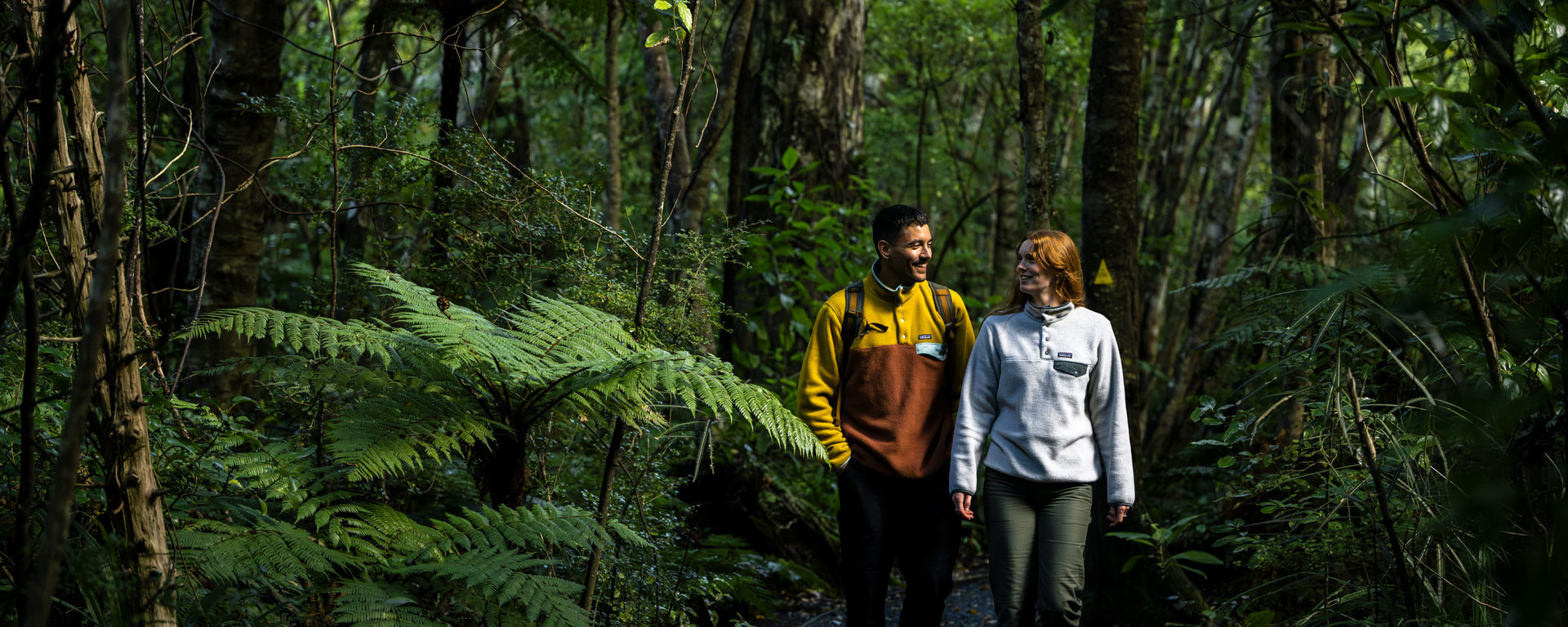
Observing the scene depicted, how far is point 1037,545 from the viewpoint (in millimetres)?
3600

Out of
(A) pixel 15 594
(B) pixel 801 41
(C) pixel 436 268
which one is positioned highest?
(B) pixel 801 41

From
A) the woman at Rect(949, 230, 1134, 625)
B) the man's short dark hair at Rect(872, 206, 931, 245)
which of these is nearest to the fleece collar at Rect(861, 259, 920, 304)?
the man's short dark hair at Rect(872, 206, 931, 245)

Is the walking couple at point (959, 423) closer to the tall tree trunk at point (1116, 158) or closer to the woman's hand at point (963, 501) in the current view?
the woman's hand at point (963, 501)

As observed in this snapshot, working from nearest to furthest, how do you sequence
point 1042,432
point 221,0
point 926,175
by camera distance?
point 1042,432
point 221,0
point 926,175

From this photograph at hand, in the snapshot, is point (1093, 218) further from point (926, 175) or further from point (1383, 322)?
point (926, 175)

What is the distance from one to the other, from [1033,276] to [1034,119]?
1958 mm

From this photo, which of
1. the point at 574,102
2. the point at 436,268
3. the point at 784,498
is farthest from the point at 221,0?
the point at 574,102

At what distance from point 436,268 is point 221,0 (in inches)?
83.7

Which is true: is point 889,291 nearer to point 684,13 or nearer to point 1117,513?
point 1117,513

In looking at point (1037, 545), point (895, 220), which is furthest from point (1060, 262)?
point (1037, 545)

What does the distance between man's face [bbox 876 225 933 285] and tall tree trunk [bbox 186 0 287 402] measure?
11.1 ft

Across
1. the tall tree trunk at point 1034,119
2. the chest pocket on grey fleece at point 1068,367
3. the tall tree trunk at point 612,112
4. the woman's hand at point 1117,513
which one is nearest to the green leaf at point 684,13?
the chest pocket on grey fleece at point 1068,367

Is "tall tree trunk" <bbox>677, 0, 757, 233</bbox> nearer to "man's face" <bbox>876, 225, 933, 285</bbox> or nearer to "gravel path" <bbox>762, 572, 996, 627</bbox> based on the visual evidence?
"man's face" <bbox>876, 225, 933, 285</bbox>

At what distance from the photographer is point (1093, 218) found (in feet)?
18.2
